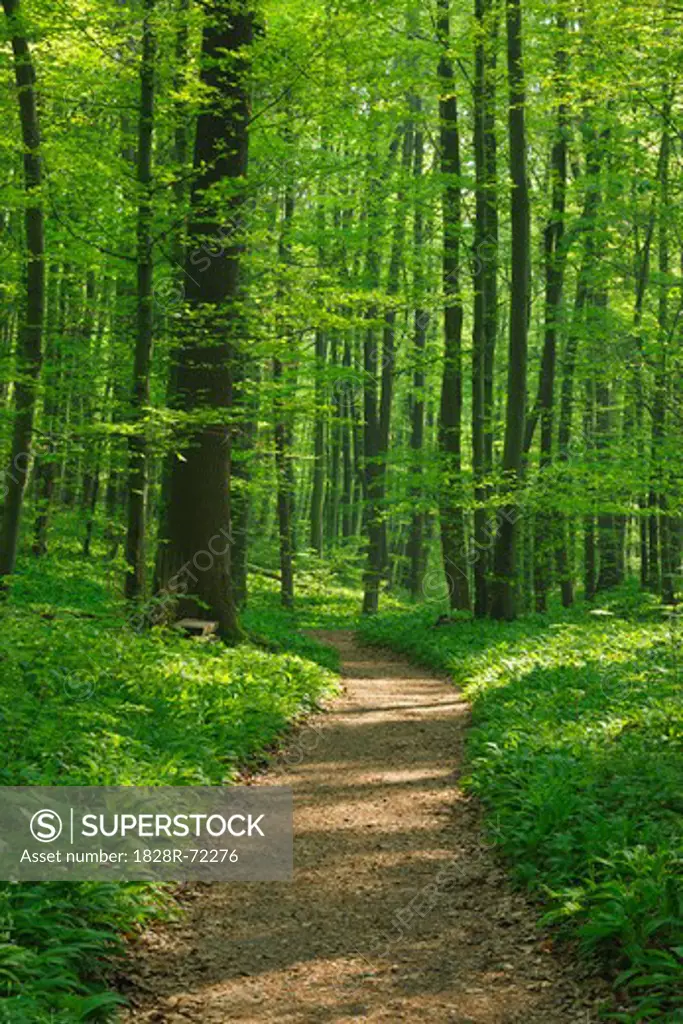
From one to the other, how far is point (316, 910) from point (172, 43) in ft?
32.8

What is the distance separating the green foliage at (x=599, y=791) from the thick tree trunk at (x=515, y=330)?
3431 millimetres

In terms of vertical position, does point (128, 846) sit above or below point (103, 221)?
below

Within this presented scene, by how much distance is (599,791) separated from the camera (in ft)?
20.1

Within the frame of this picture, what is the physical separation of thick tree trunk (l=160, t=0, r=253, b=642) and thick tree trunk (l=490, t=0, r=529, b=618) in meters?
5.13

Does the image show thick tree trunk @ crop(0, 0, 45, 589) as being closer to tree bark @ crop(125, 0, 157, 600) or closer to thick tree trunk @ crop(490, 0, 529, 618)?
tree bark @ crop(125, 0, 157, 600)

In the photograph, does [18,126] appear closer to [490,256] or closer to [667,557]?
[490,256]

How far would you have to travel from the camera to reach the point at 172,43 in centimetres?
1148

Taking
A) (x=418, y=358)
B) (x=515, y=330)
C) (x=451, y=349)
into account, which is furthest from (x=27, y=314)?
(x=418, y=358)

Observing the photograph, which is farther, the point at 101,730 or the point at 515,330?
the point at 515,330

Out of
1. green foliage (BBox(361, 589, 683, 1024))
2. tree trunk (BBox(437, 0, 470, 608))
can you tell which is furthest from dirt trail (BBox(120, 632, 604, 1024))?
tree trunk (BBox(437, 0, 470, 608))

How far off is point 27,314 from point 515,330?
316 inches

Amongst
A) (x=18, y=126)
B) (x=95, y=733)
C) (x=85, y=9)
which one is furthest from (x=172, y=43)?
(x=95, y=733)

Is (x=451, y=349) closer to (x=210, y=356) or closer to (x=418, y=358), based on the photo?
(x=418, y=358)

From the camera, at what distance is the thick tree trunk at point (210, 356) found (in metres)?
11.7
